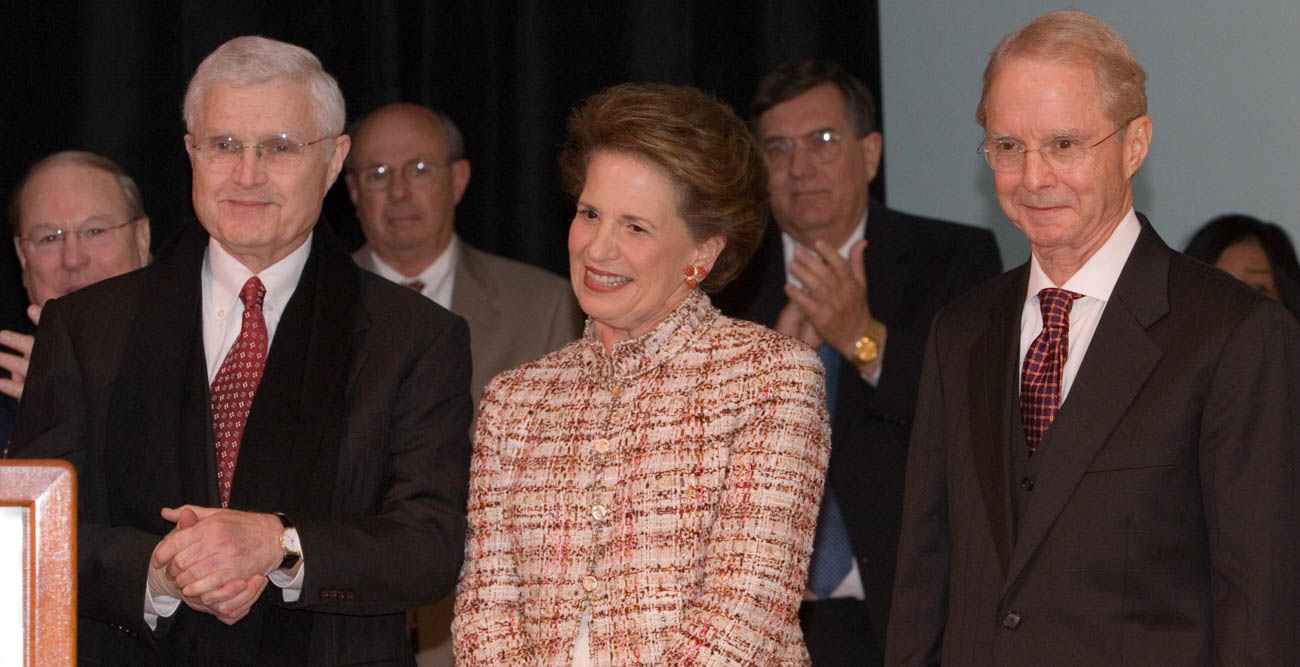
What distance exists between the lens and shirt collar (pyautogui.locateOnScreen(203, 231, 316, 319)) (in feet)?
8.91

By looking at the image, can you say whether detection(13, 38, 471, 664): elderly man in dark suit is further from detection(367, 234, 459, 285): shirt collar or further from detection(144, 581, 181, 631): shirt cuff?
detection(367, 234, 459, 285): shirt collar

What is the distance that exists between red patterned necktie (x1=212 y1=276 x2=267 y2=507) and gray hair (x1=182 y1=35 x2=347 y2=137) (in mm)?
308

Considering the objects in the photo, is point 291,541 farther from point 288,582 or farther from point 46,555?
point 46,555

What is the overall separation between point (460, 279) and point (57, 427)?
176 cm

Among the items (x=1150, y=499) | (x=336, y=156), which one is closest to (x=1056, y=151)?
(x=1150, y=499)

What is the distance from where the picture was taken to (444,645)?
3869 mm

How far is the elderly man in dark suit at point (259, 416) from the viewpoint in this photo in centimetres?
247

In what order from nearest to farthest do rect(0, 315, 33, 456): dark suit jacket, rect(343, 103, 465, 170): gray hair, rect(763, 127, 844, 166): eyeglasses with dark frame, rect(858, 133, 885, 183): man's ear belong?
rect(0, 315, 33, 456): dark suit jacket, rect(763, 127, 844, 166): eyeglasses with dark frame, rect(858, 133, 885, 183): man's ear, rect(343, 103, 465, 170): gray hair

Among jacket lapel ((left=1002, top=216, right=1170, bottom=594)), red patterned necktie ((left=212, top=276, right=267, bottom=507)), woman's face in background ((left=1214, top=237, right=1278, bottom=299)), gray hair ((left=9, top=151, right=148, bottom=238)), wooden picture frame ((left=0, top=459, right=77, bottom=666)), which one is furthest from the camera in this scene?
woman's face in background ((left=1214, top=237, right=1278, bottom=299))

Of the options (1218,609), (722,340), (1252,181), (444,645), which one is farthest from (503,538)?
(1252,181)

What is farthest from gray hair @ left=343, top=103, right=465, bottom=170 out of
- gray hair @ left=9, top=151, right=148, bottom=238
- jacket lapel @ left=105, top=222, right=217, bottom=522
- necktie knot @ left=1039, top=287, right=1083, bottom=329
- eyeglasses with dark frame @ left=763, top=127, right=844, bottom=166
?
necktie knot @ left=1039, top=287, right=1083, bottom=329

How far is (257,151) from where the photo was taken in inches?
104

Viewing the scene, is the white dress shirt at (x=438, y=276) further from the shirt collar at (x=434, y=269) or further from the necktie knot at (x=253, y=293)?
the necktie knot at (x=253, y=293)

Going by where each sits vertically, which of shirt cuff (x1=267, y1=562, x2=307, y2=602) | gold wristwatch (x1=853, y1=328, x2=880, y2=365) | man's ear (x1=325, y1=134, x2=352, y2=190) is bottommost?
shirt cuff (x1=267, y1=562, x2=307, y2=602)
